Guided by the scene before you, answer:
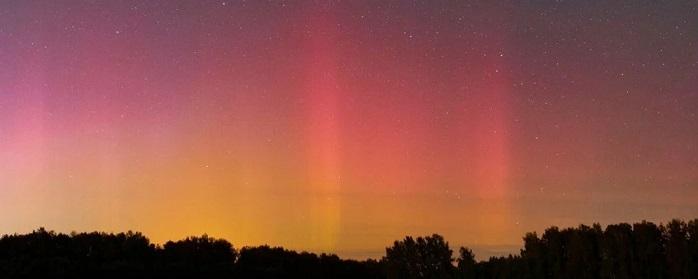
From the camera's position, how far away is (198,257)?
45.0m

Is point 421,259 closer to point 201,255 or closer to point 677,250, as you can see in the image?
point 677,250

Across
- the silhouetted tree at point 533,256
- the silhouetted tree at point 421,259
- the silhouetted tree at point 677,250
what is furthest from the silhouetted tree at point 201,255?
the silhouetted tree at point 677,250

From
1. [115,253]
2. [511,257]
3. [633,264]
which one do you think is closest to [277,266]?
[115,253]

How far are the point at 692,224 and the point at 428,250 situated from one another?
9.89 meters

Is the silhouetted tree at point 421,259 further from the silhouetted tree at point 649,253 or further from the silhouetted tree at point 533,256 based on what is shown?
the silhouetted tree at point 649,253

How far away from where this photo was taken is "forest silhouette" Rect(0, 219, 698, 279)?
26797mm

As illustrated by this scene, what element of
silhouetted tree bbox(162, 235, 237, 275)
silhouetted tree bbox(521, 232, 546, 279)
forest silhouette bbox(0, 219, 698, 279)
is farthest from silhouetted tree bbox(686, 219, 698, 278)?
silhouetted tree bbox(162, 235, 237, 275)

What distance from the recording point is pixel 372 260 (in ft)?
147

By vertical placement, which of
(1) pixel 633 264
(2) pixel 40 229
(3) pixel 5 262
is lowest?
(1) pixel 633 264

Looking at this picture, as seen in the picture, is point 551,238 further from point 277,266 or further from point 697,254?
point 277,266

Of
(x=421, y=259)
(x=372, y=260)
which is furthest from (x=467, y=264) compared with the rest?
(x=372, y=260)

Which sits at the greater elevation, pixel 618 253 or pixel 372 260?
pixel 372 260

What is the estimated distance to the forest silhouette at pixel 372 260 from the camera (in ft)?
87.9

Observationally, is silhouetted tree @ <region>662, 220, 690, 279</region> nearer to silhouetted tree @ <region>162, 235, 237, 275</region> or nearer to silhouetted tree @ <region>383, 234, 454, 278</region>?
silhouetted tree @ <region>383, 234, 454, 278</region>
